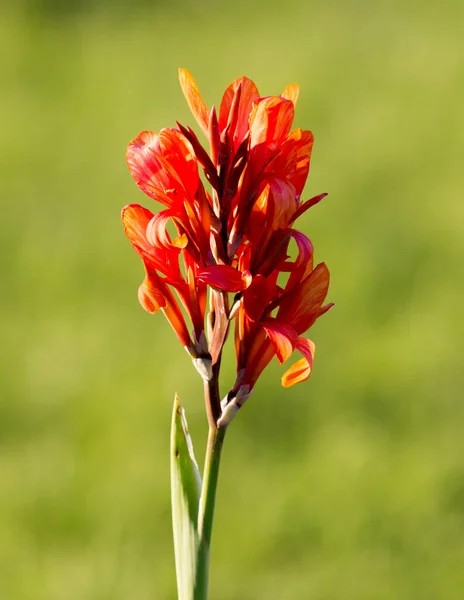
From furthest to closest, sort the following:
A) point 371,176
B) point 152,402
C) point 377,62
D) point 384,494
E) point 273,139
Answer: point 377,62 < point 371,176 < point 152,402 < point 384,494 < point 273,139

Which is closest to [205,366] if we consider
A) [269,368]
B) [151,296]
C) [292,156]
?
[151,296]

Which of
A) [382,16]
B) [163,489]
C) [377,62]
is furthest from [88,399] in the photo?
[382,16]

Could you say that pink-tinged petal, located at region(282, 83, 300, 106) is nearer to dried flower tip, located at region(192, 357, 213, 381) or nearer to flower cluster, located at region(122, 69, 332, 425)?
flower cluster, located at region(122, 69, 332, 425)

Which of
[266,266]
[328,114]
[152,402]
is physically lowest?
[152,402]

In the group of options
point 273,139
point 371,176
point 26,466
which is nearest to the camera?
point 273,139

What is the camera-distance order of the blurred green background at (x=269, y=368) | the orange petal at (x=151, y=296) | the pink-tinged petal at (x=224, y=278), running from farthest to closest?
the blurred green background at (x=269, y=368), the orange petal at (x=151, y=296), the pink-tinged petal at (x=224, y=278)

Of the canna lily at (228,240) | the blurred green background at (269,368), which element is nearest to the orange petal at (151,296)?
the canna lily at (228,240)

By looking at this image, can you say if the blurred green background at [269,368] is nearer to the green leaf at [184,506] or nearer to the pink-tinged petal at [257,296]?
the green leaf at [184,506]

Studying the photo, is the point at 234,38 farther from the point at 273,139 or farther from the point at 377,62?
the point at 273,139
